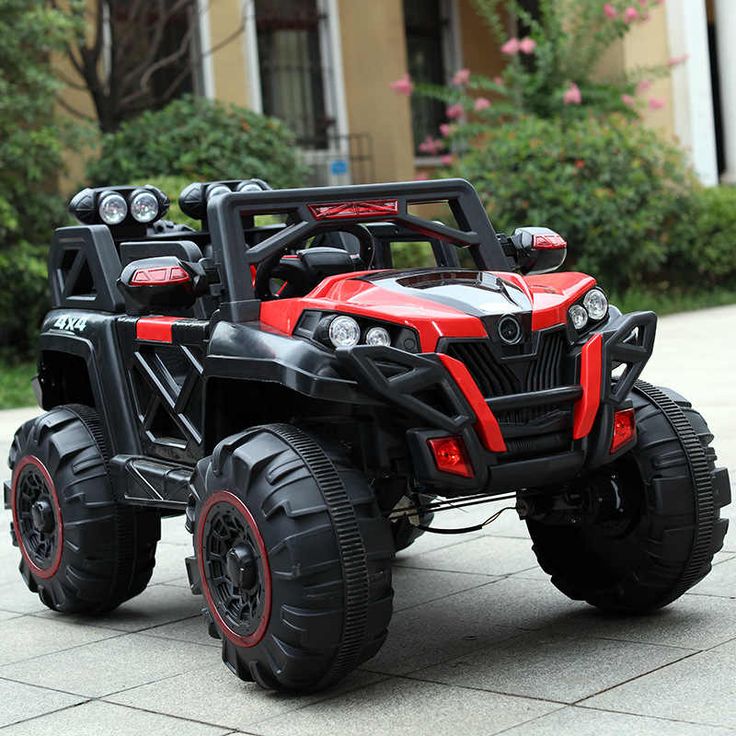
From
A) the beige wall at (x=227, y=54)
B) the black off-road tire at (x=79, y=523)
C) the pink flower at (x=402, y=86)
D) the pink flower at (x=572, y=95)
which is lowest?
the black off-road tire at (x=79, y=523)

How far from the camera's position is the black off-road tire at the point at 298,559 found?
434cm

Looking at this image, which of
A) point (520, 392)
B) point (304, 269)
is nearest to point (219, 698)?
point (520, 392)

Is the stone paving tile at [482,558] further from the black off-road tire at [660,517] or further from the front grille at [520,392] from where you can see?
the front grille at [520,392]

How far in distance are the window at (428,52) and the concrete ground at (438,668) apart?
15.6 metres

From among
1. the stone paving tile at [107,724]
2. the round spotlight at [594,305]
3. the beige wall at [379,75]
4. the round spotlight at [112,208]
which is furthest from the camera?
the beige wall at [379,75]

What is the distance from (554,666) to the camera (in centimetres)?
474

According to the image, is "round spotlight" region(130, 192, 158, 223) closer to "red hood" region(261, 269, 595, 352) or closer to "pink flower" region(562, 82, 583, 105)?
"red hood" region(261, 269, 595, 352)

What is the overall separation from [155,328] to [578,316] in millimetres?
1618

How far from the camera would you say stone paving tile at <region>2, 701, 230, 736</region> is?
14.4 ft

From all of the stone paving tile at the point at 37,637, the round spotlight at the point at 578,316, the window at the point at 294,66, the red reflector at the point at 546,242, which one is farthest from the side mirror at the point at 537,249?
the window at the point at 294,66

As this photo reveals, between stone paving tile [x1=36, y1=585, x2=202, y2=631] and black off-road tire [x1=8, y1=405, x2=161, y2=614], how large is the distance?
0.07m

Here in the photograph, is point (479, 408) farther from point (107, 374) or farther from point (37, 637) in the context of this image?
point (37, 637)

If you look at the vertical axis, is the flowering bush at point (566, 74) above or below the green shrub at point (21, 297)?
above

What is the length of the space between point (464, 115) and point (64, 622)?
619 inches
